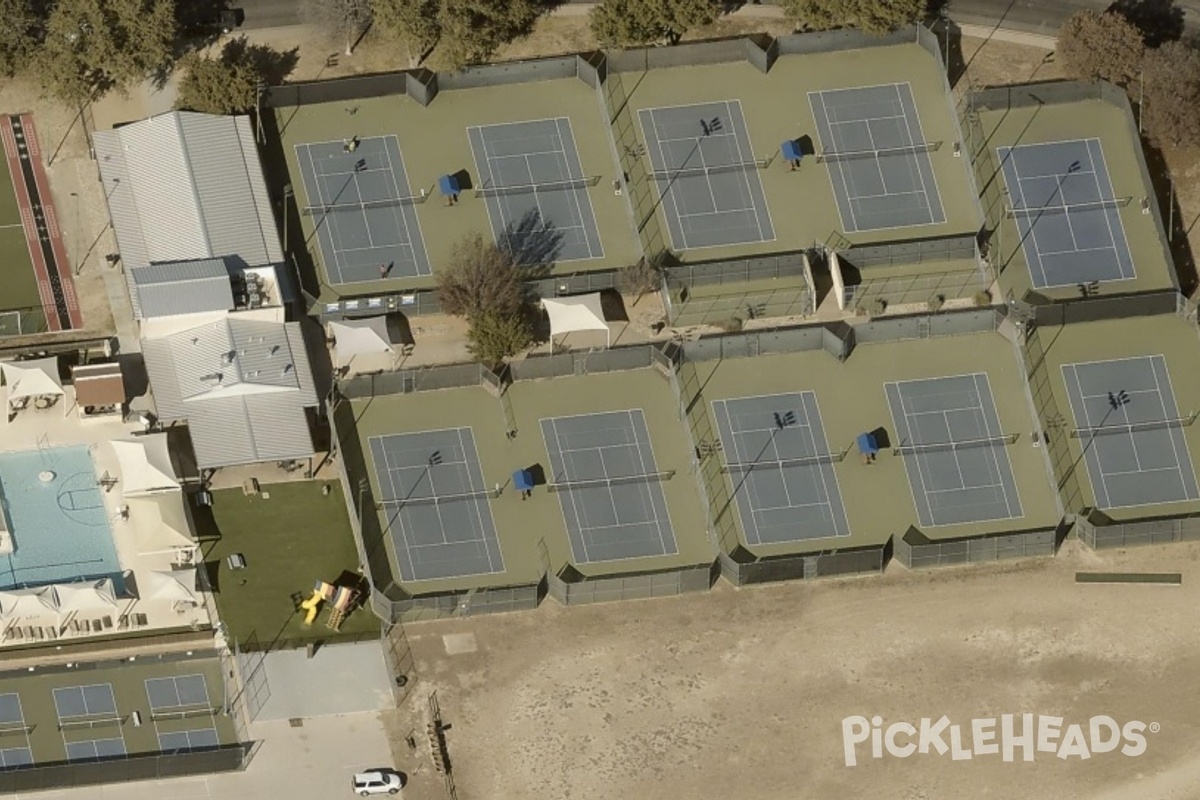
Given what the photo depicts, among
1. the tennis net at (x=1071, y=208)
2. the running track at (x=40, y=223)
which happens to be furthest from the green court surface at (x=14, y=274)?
the tennis net at (x=1071, y=208)

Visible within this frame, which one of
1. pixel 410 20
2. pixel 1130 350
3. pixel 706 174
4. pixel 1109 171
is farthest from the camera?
pixel 1109 171

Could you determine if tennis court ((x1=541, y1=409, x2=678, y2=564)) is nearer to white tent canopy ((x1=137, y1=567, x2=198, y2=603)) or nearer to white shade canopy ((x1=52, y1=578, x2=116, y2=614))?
white tent canopy ((x1=137, y1=567, x2=198, y2=603))

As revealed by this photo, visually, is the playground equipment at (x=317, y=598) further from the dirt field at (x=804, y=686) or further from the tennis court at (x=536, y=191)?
the tennis court at (x=536, y=191)

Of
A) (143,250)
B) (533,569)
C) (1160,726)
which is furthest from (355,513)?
(1160,726)

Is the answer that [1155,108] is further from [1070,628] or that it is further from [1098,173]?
[1070,628]

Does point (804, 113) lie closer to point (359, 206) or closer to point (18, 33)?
point (359, 206)

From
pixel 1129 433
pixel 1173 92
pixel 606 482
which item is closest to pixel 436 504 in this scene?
pixel 606 482
